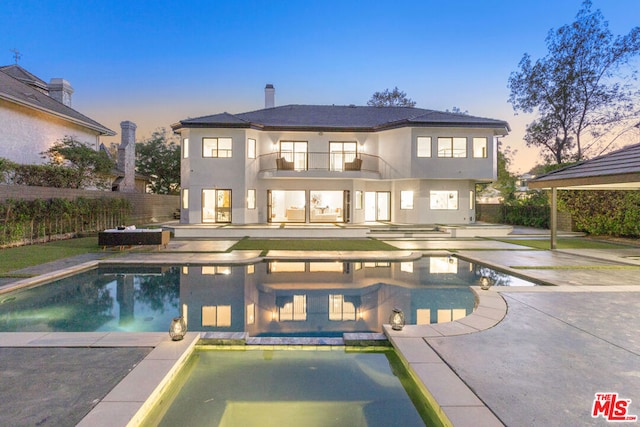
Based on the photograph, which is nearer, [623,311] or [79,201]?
[623,311]

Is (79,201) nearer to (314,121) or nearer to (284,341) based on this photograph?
(314,121)

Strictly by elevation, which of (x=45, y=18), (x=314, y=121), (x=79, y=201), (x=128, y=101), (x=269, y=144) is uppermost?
(x=45, y=18)

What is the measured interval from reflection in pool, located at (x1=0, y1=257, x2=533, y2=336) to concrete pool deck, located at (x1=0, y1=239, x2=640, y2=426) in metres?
0.86

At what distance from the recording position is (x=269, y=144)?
1902 cm

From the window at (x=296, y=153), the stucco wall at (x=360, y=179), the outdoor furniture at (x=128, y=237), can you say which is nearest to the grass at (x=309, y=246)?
the outdoor furniture at (x=128, y=237)

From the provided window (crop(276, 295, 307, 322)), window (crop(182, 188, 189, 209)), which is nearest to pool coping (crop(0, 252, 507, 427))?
window (crop(276, 295, 307, 322))

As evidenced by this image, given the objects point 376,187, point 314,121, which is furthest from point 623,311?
point 314,121

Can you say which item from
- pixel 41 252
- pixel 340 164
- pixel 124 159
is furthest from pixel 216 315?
pixel 124 159

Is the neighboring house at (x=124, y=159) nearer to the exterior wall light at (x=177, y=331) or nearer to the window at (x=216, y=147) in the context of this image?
the window at (x=216, y=147)

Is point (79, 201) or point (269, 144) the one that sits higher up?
point (269, 144)

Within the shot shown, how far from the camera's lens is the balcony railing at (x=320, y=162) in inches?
740

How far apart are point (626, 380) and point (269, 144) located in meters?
17.8

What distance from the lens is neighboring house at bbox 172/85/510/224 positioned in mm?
17828

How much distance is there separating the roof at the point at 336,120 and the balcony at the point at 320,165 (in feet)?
4.95
